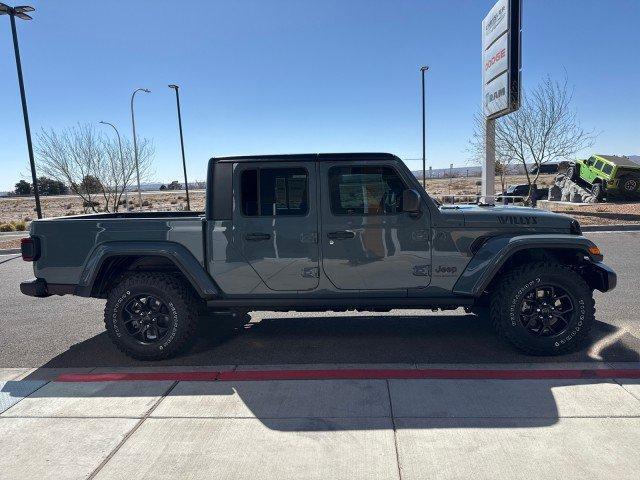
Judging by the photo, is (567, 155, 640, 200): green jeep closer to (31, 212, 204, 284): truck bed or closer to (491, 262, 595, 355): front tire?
(491, 262, 595, 355): front tire

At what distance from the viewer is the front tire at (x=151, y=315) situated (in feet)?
14.4

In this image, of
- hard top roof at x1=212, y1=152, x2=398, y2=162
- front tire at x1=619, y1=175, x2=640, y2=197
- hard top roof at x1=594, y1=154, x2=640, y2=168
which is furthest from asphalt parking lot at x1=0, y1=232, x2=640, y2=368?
hard top roof at x1=594, y1=154, x2=640, y2=168

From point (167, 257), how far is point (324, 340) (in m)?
1.84

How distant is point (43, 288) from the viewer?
4508mm

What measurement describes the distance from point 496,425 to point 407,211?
6.12 ft

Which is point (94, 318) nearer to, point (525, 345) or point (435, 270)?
point (435, 270)

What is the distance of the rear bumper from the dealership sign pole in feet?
45.4

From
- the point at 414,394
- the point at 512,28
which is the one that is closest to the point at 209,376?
the point at 414,394

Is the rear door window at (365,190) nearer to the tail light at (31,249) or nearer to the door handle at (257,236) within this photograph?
the door handle at (257,236)

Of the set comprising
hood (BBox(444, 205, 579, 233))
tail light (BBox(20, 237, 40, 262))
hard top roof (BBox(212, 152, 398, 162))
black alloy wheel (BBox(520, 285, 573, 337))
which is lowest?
black alloy wheel (BBox(520, 285, 573, 337))

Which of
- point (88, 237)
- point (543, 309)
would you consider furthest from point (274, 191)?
point (543, 309)

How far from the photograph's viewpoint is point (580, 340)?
4281mm

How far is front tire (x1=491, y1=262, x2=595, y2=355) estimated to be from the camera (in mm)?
4203

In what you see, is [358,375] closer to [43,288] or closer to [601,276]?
[601,276]
